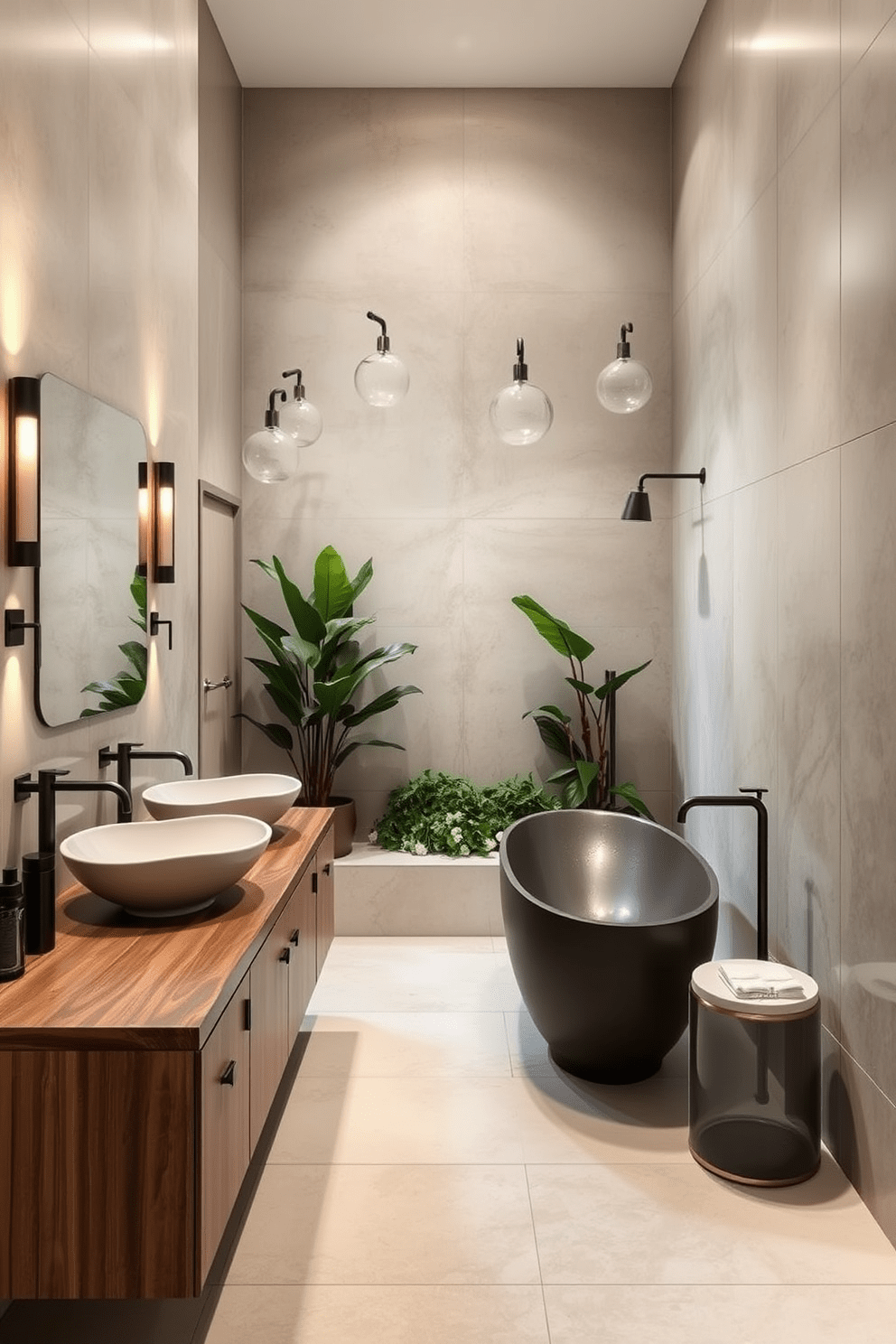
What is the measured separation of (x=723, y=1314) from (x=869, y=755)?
1.17 metres

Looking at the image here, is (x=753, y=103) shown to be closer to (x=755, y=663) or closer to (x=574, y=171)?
(x=574, y=171)

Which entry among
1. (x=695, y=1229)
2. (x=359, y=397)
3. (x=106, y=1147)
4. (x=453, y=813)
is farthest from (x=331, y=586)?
(x=106, y=1147)

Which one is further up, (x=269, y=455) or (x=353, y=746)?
(x=269, y=455)

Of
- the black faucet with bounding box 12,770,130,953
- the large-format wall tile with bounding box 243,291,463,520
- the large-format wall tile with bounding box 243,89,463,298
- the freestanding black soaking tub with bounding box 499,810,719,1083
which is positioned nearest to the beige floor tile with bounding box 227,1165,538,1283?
the freestanding black soaking tub with bounding box 499,810,719,1083

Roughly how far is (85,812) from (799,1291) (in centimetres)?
183

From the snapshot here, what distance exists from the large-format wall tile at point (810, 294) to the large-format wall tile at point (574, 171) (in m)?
1.88

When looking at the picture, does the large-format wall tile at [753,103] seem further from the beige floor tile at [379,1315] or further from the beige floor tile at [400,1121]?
the beige floor tile at [379,1315]

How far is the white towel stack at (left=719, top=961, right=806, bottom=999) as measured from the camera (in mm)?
2469

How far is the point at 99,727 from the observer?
8.50ft

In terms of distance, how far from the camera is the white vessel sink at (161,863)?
78.0 inches

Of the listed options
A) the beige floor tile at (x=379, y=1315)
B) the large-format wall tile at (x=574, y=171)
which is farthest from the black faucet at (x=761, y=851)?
the large-format wall tile at (x=574, y=171)

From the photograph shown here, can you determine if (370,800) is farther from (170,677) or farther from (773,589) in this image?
(773,589)

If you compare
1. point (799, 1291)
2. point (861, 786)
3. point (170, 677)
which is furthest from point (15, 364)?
point (799, 1291)

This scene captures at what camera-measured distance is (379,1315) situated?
1.98 m
